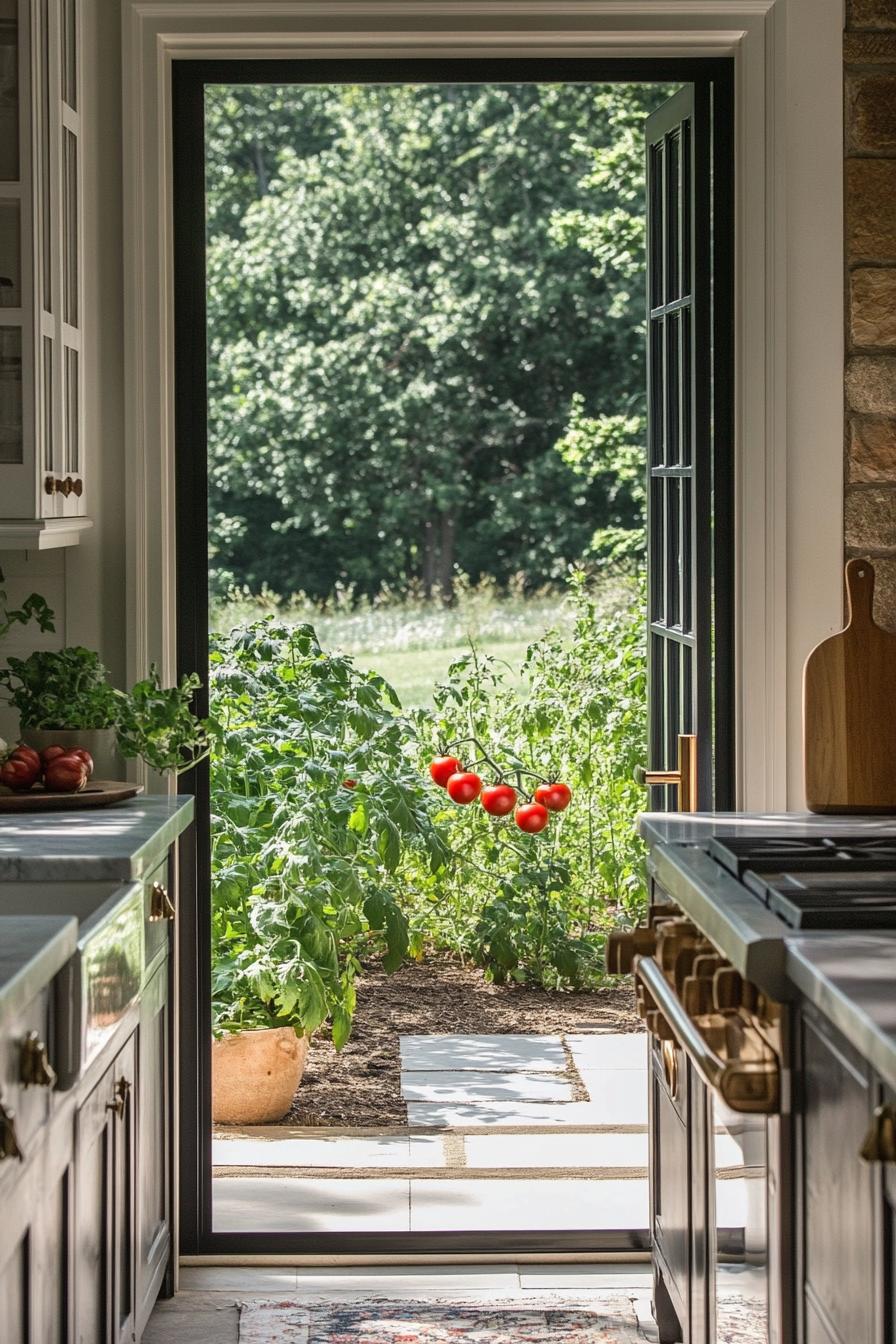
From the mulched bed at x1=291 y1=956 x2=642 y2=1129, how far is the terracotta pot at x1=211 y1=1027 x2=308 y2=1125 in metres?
0.10

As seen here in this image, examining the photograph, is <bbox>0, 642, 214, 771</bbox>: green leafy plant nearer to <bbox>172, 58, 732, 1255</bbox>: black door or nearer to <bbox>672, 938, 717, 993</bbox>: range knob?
A: <bbox>172, 58, 732, 1255</bbox>: black door

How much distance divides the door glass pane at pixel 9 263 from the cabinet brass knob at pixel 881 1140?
2060mm

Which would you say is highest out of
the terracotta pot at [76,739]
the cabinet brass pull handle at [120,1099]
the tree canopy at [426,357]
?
the tree canopy at [426,357]

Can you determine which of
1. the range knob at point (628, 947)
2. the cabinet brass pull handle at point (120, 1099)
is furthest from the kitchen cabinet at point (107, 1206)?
the range knob at point (628, 947)

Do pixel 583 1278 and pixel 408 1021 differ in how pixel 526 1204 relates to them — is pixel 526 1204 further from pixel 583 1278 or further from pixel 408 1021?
pixel 408 1021

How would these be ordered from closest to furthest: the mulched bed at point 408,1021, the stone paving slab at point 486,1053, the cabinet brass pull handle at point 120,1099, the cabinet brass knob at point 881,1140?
the cabinet brass knob at point 881,1140, the cabinet brass pull handle at point 120,1099, the mulched bed at point 408,1021, the stone paving slab at point 486,1053

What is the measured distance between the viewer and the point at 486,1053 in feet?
16.3

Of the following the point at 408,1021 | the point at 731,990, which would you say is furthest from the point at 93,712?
the point at 408,1021

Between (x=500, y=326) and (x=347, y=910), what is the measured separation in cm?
787

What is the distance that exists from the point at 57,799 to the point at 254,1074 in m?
1.64

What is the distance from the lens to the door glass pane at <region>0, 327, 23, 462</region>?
109 inches

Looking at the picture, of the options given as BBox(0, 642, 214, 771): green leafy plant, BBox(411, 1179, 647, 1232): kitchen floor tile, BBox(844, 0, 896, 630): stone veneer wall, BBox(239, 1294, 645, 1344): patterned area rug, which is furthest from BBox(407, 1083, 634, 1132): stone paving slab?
BBox(844, 0, 896, 630): stone veneer wall

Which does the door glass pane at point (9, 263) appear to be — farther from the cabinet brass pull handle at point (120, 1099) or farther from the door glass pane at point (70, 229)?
the cabinet brass pull handle at point (120, 1099)

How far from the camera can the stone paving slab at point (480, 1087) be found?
4.55 metres
